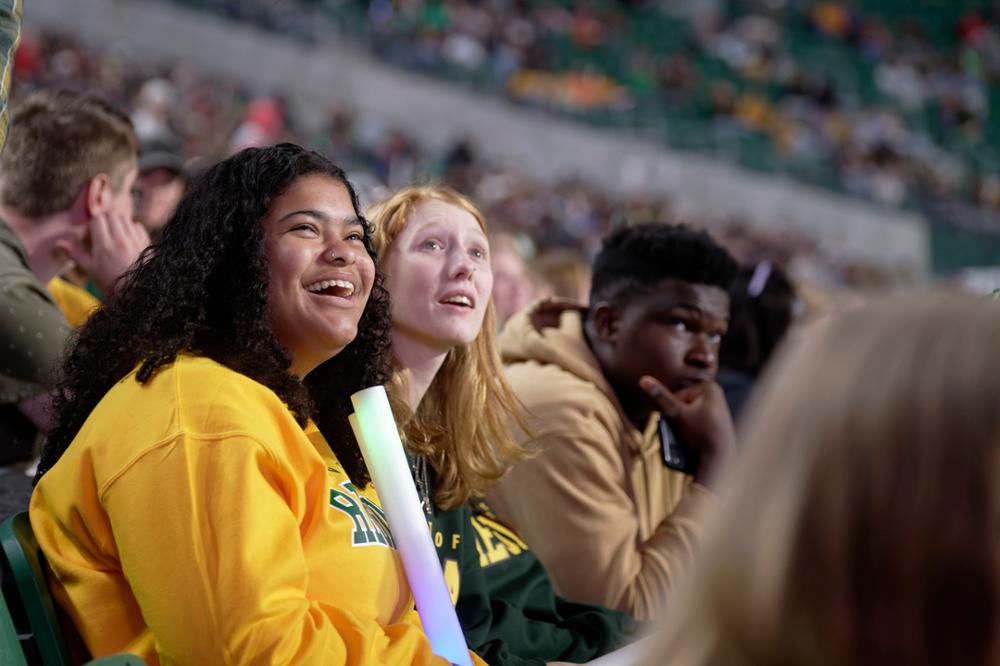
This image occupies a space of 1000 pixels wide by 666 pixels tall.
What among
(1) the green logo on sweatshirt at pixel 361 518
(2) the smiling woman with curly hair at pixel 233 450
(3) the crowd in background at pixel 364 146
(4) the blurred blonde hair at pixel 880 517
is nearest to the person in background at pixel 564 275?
(3) the crowd in background at pixel 364 146

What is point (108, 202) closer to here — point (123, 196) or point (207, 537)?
point (123, 196)

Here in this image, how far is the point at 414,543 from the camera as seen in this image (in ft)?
6.99

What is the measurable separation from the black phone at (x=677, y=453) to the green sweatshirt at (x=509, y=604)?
21.6 inches

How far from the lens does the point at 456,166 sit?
16.6 metres

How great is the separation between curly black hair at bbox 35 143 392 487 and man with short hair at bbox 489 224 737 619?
1067mm

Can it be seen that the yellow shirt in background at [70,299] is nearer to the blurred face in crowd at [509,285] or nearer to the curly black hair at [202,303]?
the curly black hair at [202,303]

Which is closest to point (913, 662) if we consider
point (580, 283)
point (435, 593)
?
point (435, 593)

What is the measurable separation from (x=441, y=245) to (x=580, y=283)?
3.17 metres

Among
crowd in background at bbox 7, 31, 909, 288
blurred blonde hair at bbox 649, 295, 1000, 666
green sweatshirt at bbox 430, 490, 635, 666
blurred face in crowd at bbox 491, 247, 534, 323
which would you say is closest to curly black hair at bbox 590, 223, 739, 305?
green sweatshirt at bbox 430, 490, 635, 666

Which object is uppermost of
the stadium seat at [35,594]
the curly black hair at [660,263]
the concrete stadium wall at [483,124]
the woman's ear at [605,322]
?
the concrete stadium wall at [483,124]

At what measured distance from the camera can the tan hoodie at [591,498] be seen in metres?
3.17

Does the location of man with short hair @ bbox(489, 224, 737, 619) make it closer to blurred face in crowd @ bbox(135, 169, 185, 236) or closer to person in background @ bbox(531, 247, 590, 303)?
blurred face in crowd @ bbox(135, 169, 185, 236)

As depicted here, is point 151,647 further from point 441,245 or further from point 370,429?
point 441,245

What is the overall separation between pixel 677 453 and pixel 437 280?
0.94 metres
